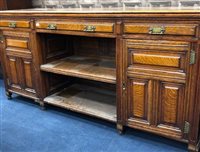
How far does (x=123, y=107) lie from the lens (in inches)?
78.0

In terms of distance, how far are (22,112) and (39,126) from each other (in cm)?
41

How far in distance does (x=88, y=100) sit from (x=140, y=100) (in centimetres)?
73

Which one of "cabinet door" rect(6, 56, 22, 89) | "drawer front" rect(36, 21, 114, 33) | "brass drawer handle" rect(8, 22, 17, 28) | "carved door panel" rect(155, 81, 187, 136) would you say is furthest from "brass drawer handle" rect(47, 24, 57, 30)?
"carved door panel" rect(155, 81, 187, 136)

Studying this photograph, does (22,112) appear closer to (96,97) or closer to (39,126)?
(39,126)

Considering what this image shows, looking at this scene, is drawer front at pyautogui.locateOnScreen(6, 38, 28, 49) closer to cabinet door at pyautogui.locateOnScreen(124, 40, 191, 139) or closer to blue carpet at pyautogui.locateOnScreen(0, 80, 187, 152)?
→ blue carpet at pyautogui.locateOnScreen(0, 80, 187, 152)

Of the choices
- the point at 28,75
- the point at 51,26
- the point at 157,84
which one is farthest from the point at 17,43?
the point at 157,84

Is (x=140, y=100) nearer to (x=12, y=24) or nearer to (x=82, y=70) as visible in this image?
(x=82, y=70)

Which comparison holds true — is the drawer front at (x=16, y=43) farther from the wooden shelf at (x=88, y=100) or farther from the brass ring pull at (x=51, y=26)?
the wooden shelf at (x=88, y=100)

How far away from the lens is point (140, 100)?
1.88 m

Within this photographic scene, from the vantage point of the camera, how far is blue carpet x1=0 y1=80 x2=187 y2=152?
1.93m

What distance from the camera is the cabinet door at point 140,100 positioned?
1.83m

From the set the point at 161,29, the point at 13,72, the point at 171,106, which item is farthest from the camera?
the point at 13,72

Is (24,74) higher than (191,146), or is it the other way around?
(24,74)

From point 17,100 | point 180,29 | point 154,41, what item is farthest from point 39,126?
point 180,29
